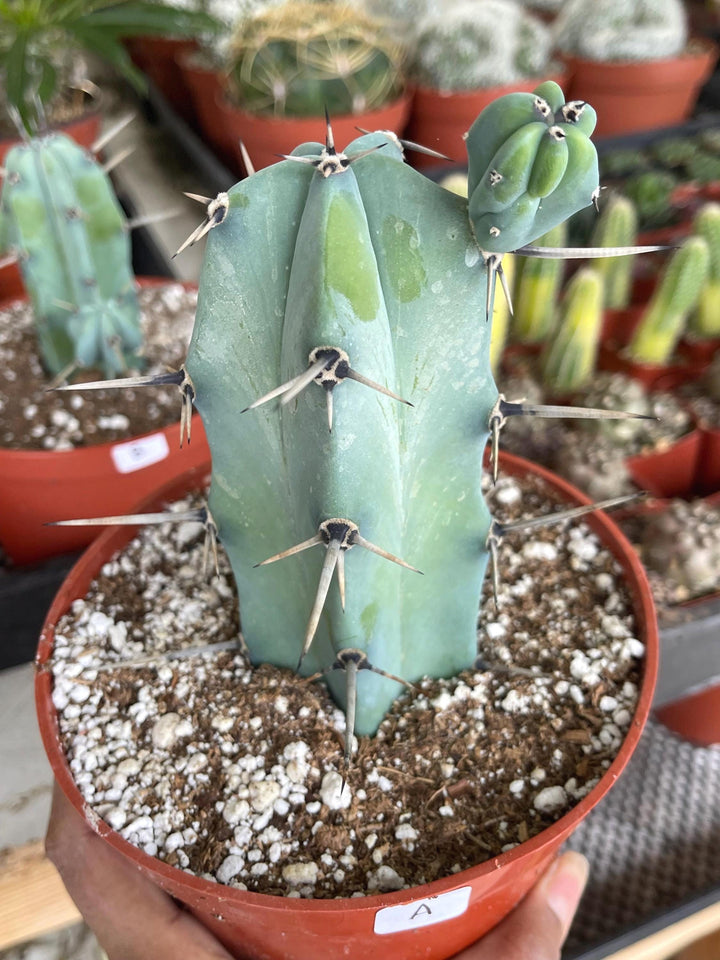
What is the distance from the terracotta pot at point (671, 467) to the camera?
46.1 inches

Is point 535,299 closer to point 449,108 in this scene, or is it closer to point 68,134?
point 449,108

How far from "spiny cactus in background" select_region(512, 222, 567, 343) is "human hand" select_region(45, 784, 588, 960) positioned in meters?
0.93

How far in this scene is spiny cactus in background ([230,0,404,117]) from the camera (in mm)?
1529

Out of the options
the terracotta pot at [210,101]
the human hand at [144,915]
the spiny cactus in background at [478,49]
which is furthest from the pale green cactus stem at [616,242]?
the human hand at [144,915]

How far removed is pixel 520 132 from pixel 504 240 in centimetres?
6

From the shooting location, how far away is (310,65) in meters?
1.53

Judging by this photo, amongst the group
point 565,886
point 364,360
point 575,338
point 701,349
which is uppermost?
point 364,360

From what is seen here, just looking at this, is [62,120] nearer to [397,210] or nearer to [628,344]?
[628,344]

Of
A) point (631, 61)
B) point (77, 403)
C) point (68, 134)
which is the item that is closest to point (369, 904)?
point (77, 403)

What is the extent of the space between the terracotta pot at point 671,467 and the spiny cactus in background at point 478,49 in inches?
37.7

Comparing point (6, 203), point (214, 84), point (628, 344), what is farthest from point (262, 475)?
point (214, 84)

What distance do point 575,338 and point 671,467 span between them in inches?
10.1

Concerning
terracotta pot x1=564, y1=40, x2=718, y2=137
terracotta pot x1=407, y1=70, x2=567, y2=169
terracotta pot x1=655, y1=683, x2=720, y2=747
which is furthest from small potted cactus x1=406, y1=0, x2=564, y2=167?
terracotta pot x1=655, y1=683, x2=720, y2=747

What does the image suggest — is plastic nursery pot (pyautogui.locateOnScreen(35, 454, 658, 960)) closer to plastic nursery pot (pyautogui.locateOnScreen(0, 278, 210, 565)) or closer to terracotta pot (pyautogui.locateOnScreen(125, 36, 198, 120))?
plastic nursery pot (pyautogui.locateOnScreen(0, 278, 210, 565))
